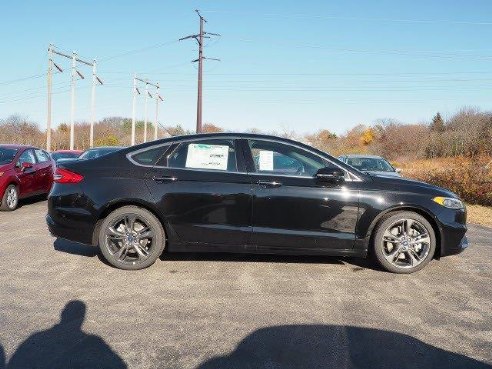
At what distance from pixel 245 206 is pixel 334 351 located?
214cm

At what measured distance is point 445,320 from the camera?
12.6ft

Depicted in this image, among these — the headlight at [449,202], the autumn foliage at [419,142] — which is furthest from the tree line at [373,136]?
the headlight at [449,202]

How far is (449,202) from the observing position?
17.2 ft

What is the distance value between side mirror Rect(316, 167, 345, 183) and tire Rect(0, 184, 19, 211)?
7.33 m

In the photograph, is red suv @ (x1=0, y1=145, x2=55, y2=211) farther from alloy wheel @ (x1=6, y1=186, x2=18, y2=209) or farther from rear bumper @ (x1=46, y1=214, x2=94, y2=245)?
rear bumper @ (x1=46, y1=214, x2=94, y2=245)

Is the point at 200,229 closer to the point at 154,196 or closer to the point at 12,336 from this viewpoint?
the point at 154,196

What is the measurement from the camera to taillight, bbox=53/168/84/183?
517cm

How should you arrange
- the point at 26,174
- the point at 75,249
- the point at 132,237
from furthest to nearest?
the point at 26,174, the point at 75,249, the point at 132,237

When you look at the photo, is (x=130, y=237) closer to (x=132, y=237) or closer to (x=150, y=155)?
(x=132, y=237)

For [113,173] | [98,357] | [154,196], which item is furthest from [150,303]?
[113,173]

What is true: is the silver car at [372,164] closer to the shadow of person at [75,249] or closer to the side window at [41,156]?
the side window at [41,156]

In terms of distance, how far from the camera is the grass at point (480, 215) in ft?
32.3

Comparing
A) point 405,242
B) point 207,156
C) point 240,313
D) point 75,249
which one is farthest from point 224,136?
point 75,249

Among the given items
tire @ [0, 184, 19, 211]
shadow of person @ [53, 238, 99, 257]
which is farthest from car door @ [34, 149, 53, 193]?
shadow of person @ [53, 238, 99, 257]
